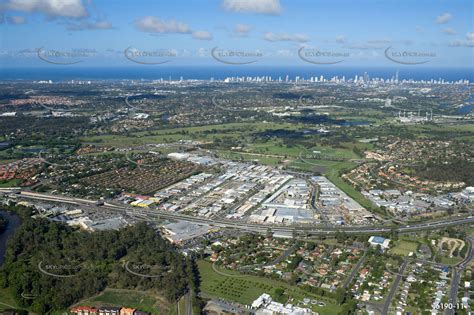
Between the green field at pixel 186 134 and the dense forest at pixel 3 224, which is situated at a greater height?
the green field at pixel 186 134

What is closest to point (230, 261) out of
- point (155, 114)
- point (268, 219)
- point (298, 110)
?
point (268, 219)

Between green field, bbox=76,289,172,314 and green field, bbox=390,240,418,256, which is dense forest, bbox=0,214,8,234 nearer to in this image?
green field, bbox=76,289,172,314

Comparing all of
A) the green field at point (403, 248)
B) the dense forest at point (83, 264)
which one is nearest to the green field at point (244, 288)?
the dense forest at point (83, 264)

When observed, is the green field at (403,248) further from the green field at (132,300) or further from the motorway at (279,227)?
the green field at (132,300)

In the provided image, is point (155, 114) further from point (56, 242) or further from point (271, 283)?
point (271, 283)

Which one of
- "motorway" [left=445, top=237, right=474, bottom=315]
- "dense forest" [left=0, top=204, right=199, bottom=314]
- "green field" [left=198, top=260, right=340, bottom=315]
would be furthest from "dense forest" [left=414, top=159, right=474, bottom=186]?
"dense forest" [left=0, top=204, right=199, bottom=314]

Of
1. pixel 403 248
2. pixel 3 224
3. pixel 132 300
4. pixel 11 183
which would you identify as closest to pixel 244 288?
pixel 132 300
